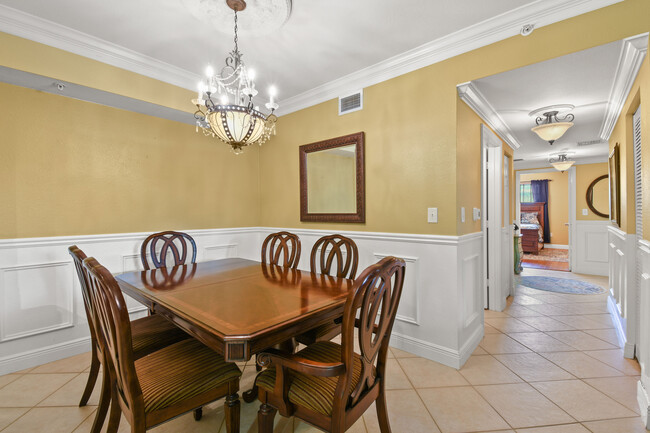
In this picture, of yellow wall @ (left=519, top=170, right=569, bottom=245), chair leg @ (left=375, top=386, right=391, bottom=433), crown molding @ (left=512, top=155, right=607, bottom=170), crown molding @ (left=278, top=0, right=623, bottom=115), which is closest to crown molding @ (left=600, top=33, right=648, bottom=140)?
crown molding @ (left=278, top=0, right=623, bottom=115)

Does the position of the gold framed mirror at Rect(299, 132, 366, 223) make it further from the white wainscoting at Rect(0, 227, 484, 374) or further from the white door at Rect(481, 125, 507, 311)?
the white door at Rect(481, 125, 507, 311)

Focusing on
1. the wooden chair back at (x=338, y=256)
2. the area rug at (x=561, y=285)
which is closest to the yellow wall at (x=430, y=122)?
the wooden chair back at (x=338, y=256)

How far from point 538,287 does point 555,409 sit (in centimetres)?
347

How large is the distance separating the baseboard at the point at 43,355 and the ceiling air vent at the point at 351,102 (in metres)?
3.24

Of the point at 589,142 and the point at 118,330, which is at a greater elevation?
the point at 589,142

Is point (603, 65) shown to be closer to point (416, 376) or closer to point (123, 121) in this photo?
point (416, 376)

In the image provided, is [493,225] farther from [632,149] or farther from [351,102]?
[351,102]

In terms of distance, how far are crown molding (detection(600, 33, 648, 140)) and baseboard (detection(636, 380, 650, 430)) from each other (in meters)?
2.06

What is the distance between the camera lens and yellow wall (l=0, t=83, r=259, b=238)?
2.25 metres

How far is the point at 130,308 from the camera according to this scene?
2.76 metres

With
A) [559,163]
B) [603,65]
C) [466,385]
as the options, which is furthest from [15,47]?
[559,163]

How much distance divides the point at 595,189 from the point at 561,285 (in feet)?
7.83

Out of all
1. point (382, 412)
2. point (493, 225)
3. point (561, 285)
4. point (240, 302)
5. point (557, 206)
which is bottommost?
point (561, 285)

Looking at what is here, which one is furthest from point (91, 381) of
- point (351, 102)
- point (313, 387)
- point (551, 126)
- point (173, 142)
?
point (551, 126)
